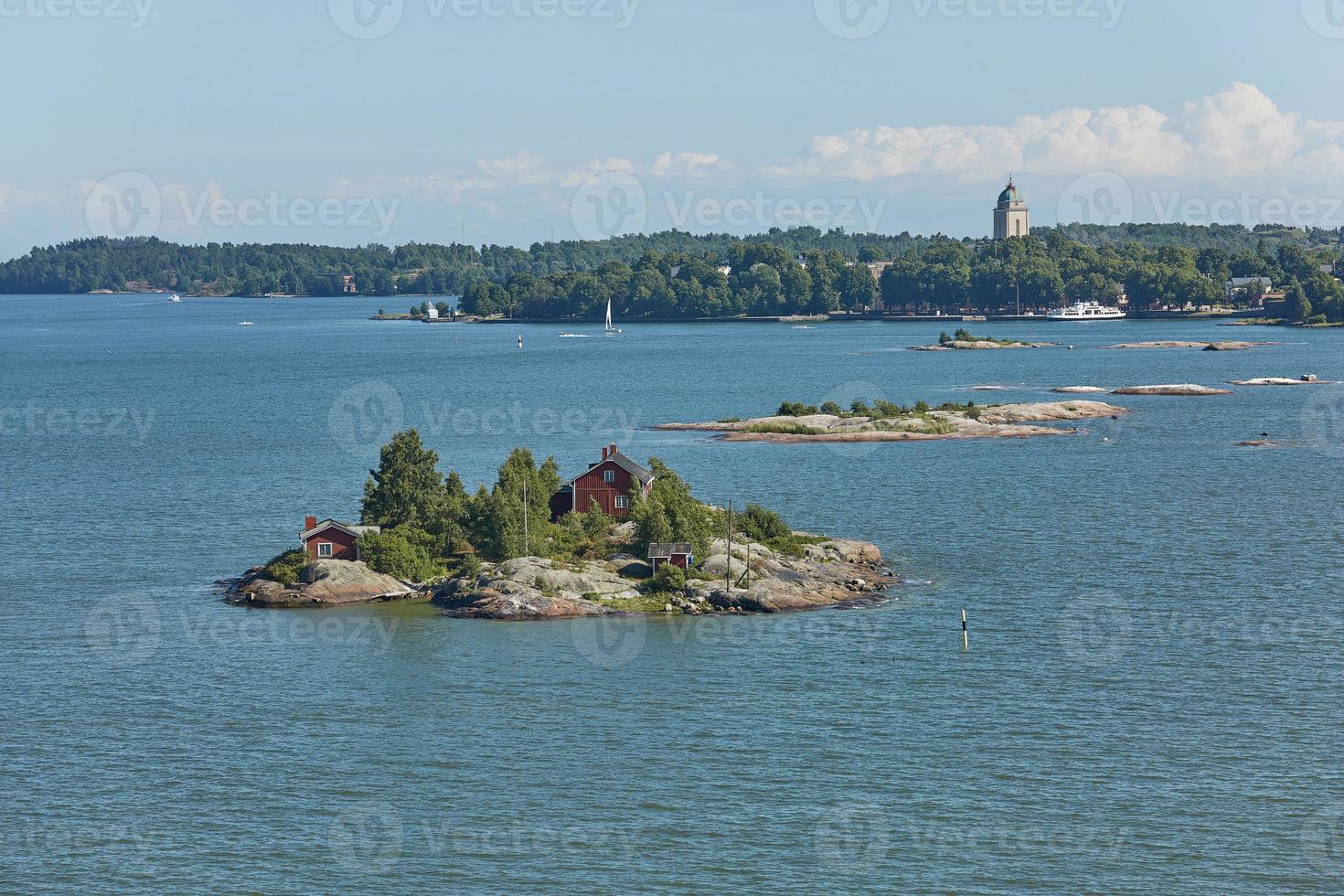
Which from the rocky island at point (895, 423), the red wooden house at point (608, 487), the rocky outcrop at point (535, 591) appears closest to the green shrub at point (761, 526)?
the red wooden house at point (608, 487)

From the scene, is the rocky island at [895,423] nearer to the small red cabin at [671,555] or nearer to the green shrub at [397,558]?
the green shrub at [397,558]

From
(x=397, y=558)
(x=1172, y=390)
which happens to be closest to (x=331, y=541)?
(x=397, y=558)

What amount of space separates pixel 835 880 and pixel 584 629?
23004 millimetres

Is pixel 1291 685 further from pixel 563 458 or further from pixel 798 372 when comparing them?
pixel 798 372

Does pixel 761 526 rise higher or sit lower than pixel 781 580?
higher

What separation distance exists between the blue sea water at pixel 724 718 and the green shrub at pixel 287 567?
279 cm

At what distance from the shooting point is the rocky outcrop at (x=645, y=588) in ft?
205

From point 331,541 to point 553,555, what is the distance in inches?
357

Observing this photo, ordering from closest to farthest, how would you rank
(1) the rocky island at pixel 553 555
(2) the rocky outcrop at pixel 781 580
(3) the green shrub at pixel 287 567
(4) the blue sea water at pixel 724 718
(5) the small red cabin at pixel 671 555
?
(4) the blue sea water at pixel 724 718 → (2) the rocky outcrop at pixel 781 580 → (1) the rocky island at pixel 553 555 → (5) the small red cabin at pixel 671 555 → (3) the green shrub at pixel 287 567

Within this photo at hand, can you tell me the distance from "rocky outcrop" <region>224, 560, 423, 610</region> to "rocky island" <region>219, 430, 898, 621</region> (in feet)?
0.17

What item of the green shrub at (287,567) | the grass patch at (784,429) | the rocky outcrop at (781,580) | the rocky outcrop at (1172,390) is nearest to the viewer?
the rocky outcrop at (781,580)

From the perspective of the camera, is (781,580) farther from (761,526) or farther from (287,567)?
(287,567)

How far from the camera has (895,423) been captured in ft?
407

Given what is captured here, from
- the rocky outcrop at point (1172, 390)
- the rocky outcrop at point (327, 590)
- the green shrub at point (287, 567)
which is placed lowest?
the rocky outcrop at point (327, 590)
